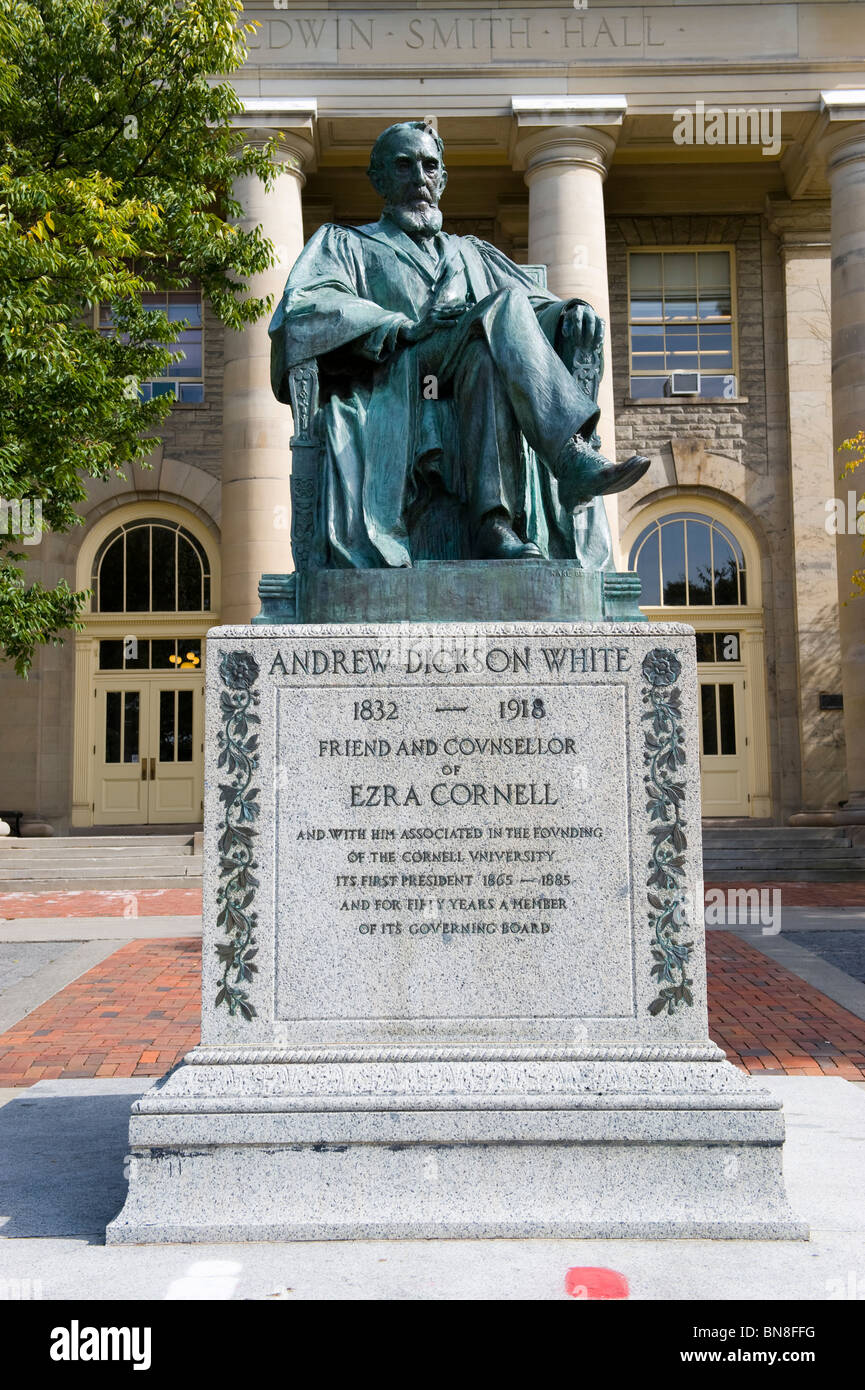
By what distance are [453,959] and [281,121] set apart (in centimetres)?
1863

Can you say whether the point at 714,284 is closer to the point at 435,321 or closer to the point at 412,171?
the point at 412,171

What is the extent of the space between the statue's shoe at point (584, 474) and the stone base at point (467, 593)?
10.8 inches

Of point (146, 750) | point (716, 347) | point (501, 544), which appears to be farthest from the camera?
point (716, 347)

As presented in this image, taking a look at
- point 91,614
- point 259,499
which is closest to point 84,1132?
point 259,499

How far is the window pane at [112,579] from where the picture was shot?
23.4 meters

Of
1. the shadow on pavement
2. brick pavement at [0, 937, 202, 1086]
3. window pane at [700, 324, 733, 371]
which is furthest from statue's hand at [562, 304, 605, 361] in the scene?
window pane at [700, 324, 733, 371]

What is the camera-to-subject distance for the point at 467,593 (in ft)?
13.9

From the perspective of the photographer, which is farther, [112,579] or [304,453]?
[112,579]

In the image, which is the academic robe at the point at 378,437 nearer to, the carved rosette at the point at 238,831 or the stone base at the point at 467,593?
the stone base at the point at 467,593

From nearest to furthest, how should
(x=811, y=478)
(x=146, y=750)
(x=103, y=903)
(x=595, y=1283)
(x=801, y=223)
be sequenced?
1. (x=595, y=1283)
2. (x=103, y=903)
3. (x=146, y=750)
4. (x=811, y=478)
5. (x=801, y=223)

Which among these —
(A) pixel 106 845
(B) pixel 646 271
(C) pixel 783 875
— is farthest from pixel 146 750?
(B) pixel 646 271

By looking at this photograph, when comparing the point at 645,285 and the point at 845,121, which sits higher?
the point at 845,121

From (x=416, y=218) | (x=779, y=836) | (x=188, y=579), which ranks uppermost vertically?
(x=188, y=579)

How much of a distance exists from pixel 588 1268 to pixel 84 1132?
2.41 m
